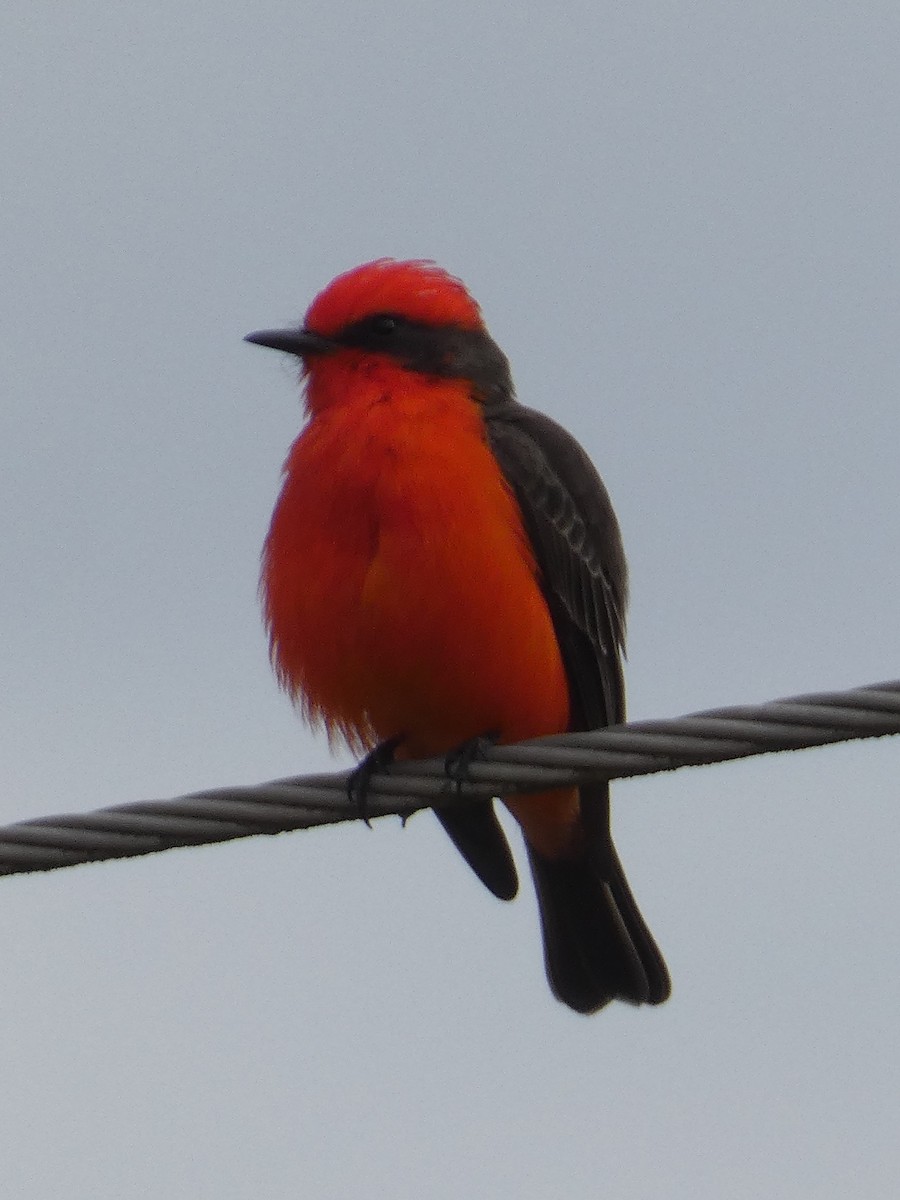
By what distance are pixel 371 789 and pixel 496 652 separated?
0.84 m

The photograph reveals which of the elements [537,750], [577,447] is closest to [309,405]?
[577,447]

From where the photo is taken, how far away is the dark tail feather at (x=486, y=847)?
A: 6.45m

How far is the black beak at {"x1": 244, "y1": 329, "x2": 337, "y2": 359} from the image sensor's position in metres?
6.59

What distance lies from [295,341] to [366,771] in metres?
1.92

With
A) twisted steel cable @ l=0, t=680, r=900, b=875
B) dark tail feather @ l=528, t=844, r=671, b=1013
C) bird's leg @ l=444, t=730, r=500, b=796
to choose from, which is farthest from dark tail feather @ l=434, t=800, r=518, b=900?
twisted steel cable @ l=0, t=680, r=900, b=875

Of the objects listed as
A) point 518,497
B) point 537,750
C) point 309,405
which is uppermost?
point 309,405

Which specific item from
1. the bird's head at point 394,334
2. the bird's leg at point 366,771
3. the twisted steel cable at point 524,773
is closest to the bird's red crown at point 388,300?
the bird's head at point 394,334

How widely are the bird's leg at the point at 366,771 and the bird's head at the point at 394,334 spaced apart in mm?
1094

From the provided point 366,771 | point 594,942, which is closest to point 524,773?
point 366,771

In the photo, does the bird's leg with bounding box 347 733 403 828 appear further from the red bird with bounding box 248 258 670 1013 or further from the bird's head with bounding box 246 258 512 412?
the bird's head with bounding box 246 258 512 412

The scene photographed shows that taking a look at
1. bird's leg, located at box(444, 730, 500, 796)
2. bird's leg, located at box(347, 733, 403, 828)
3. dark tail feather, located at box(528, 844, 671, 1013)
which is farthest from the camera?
dark tail feather, located at box(528, 844, 671, 1013)

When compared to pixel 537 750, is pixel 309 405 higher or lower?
higher

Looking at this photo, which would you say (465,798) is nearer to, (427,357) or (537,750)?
(537,750)

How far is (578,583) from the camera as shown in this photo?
6039 millimetres
